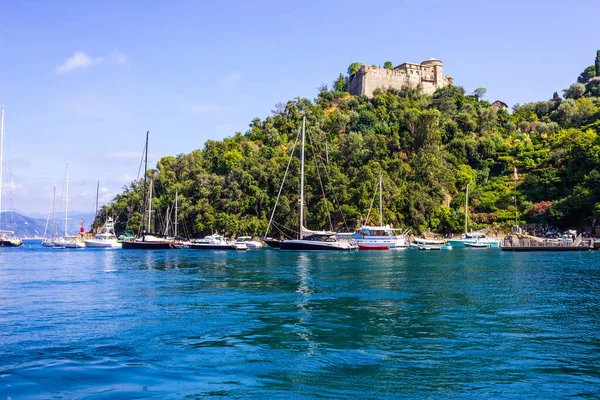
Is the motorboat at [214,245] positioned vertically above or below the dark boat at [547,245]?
below

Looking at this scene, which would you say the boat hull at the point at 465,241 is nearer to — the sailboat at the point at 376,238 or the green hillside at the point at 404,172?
the green hillside at the point at 404,172

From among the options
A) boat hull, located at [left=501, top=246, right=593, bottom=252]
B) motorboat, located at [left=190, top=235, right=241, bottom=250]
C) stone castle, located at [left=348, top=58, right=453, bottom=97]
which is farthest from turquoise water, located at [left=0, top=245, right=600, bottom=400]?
stone castle, located at [left=348, top=58, right=453, bottom=97]

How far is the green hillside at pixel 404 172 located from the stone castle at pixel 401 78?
1030cm

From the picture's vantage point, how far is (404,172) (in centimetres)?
10619

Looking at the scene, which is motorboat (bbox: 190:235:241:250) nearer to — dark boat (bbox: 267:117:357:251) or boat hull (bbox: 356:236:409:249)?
dark boat (bbox: 267:117:357:251)

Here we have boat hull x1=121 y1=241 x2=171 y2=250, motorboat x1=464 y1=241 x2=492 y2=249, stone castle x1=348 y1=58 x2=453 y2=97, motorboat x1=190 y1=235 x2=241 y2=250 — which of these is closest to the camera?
motorboat x1=190 y1=235 x2=241 y2=250

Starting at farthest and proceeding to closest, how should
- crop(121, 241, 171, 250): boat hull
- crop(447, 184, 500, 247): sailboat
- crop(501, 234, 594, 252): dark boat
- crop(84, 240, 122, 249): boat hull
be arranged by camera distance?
crop(84, 240, 122, 249): boat hull
crop(447, 184, 500, 247): sailboat
crop(121, 241, 171, 250): boat hull
crop(501, 234, 594, 252): dark boat

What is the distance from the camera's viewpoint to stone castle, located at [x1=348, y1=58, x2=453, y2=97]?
14825 cm

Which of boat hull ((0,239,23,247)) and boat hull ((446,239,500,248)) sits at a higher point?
boat hull ((446,239,500,248))

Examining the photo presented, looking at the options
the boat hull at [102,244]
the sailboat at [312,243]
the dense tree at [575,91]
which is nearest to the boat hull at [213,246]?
the sailboat at [312,243]

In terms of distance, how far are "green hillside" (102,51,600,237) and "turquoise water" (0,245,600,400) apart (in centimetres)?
6405

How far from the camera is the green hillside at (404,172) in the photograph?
9556 centimetres

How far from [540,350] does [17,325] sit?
740 inches

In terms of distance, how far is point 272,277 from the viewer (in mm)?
37812
